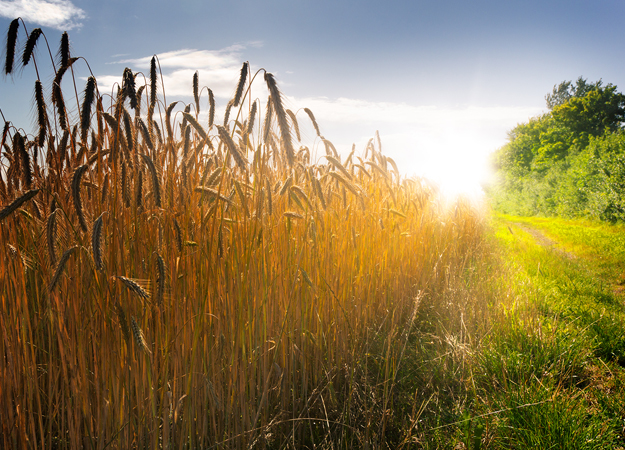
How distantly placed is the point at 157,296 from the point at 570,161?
83.4ft

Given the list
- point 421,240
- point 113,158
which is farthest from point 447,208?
point 113,158

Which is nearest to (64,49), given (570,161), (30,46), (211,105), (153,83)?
(30,46)

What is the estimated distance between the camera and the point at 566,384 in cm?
189

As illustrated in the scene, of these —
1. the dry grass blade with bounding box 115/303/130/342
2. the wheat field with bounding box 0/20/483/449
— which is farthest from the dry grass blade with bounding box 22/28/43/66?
the dry grass blade with bounding box 115/303/130/342

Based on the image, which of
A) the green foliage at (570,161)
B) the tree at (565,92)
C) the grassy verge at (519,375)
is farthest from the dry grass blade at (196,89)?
the tree at (565,92)

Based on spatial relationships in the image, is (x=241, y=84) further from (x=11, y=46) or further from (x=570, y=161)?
(x=570, y=161)

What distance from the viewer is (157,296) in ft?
3.40

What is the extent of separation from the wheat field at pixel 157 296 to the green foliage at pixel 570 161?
12.8 meters

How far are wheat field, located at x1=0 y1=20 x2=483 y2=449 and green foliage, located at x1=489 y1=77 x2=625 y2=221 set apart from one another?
41.9 ft

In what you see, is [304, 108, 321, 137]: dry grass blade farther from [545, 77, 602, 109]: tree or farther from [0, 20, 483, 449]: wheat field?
[545, 77, 602, 109]: tree

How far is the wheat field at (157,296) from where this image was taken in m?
1.06

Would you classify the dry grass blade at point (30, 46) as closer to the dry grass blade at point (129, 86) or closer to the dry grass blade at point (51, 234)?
the dry grass blade at point (129, 86)

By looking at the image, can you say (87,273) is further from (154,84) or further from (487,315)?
(487,315)

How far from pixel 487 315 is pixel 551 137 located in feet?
120
